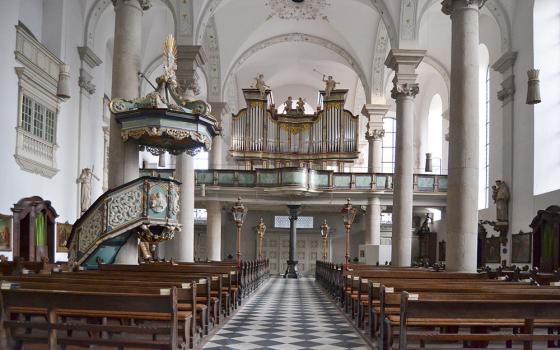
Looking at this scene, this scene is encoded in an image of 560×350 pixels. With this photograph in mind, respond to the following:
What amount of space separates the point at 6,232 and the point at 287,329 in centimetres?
965

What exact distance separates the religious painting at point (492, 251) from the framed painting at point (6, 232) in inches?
645

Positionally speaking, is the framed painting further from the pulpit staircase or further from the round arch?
the round arch

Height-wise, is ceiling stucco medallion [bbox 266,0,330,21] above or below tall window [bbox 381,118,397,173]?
above

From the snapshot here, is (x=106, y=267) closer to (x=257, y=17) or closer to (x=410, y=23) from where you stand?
(x=410, y=23)

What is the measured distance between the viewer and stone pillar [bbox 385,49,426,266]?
732 inches

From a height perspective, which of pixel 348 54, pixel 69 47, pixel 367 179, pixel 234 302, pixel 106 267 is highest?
pixel 348 54

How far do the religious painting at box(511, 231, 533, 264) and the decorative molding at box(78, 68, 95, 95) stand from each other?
16164 mm

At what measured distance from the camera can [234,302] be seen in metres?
13.0

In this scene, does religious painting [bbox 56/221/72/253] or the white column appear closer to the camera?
religious painting [bbox 56/221/72/253]

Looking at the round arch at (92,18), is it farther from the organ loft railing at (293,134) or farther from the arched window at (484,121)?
the arched window at (484,121)

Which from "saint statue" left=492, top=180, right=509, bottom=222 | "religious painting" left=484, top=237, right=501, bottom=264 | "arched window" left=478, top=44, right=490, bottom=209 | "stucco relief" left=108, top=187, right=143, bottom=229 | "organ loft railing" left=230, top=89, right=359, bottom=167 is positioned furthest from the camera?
"organ loft railing" left=230, top=89, right=359, bottom=167

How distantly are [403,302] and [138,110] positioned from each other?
759 cm

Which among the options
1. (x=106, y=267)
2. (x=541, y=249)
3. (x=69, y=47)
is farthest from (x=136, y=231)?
(x=541, y=249)

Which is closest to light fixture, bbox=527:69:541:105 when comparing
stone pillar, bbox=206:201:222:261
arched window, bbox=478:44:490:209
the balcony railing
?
arched window, bbox=478:44:490:209
